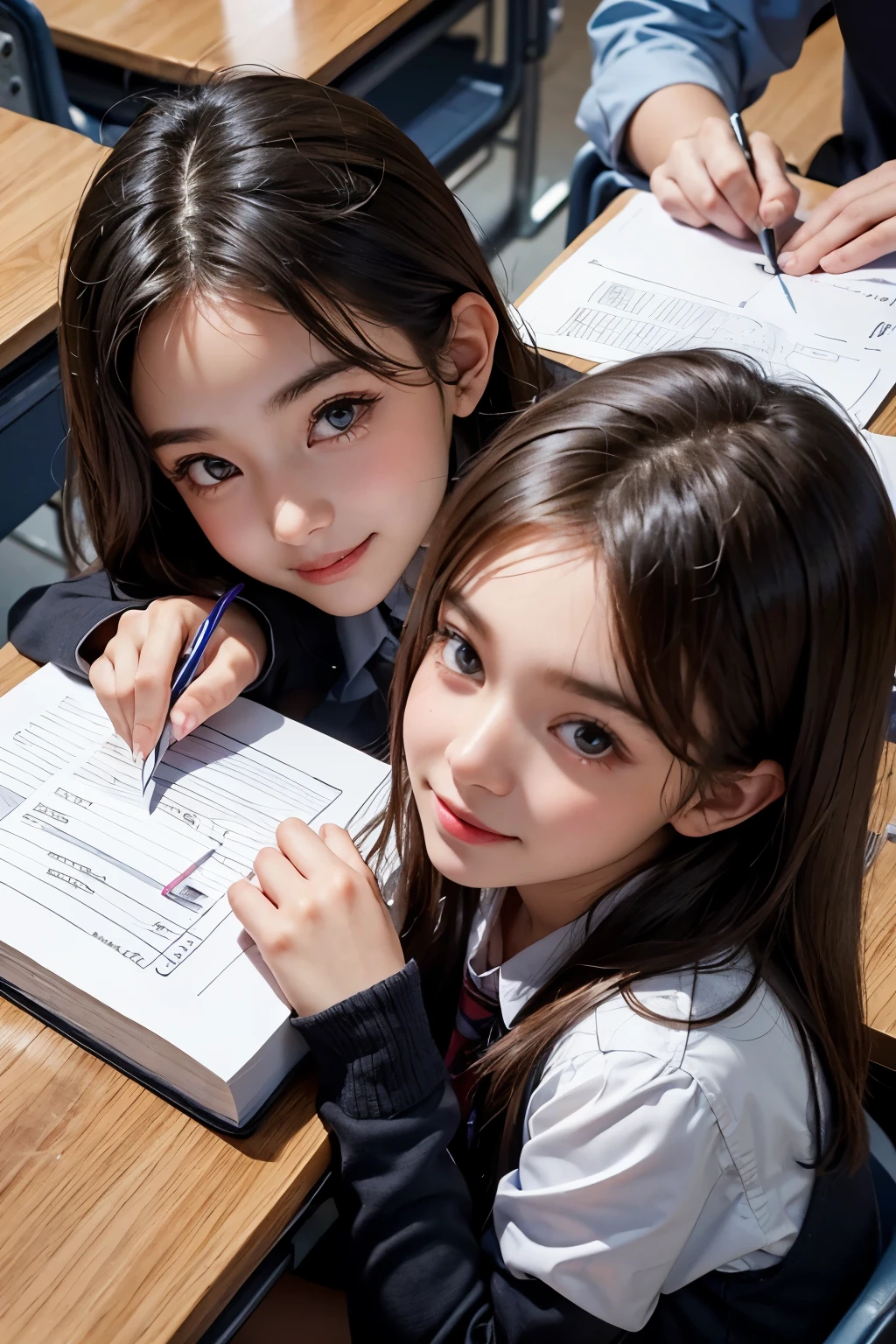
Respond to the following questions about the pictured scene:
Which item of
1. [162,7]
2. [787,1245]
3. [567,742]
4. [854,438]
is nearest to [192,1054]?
[567,742]

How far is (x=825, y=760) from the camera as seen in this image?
2.30 feet

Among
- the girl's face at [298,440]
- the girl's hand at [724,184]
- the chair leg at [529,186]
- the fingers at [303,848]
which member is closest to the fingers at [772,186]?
the girl's hand at [724,184]

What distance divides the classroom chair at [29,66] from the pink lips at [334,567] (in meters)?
0.97

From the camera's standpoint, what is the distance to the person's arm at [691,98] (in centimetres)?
142

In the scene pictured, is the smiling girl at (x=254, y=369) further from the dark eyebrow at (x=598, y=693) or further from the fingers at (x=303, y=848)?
the dark eyebrow at (x=598, y=693)

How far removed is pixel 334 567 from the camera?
1.00 m

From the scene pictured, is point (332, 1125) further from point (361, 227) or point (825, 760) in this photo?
point (361, 227)

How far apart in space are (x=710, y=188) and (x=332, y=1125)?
1154mm

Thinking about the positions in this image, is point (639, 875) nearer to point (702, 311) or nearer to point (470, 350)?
point (470, 350)

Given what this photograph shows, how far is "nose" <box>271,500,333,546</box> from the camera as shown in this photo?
920mm

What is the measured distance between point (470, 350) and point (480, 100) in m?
2.08

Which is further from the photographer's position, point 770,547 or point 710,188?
point 710,188

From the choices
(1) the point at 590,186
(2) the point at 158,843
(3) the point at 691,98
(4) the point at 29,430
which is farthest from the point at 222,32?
(2) the point at 158,843

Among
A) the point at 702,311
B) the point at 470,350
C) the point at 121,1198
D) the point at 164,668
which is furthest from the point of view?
the point at 702,311
